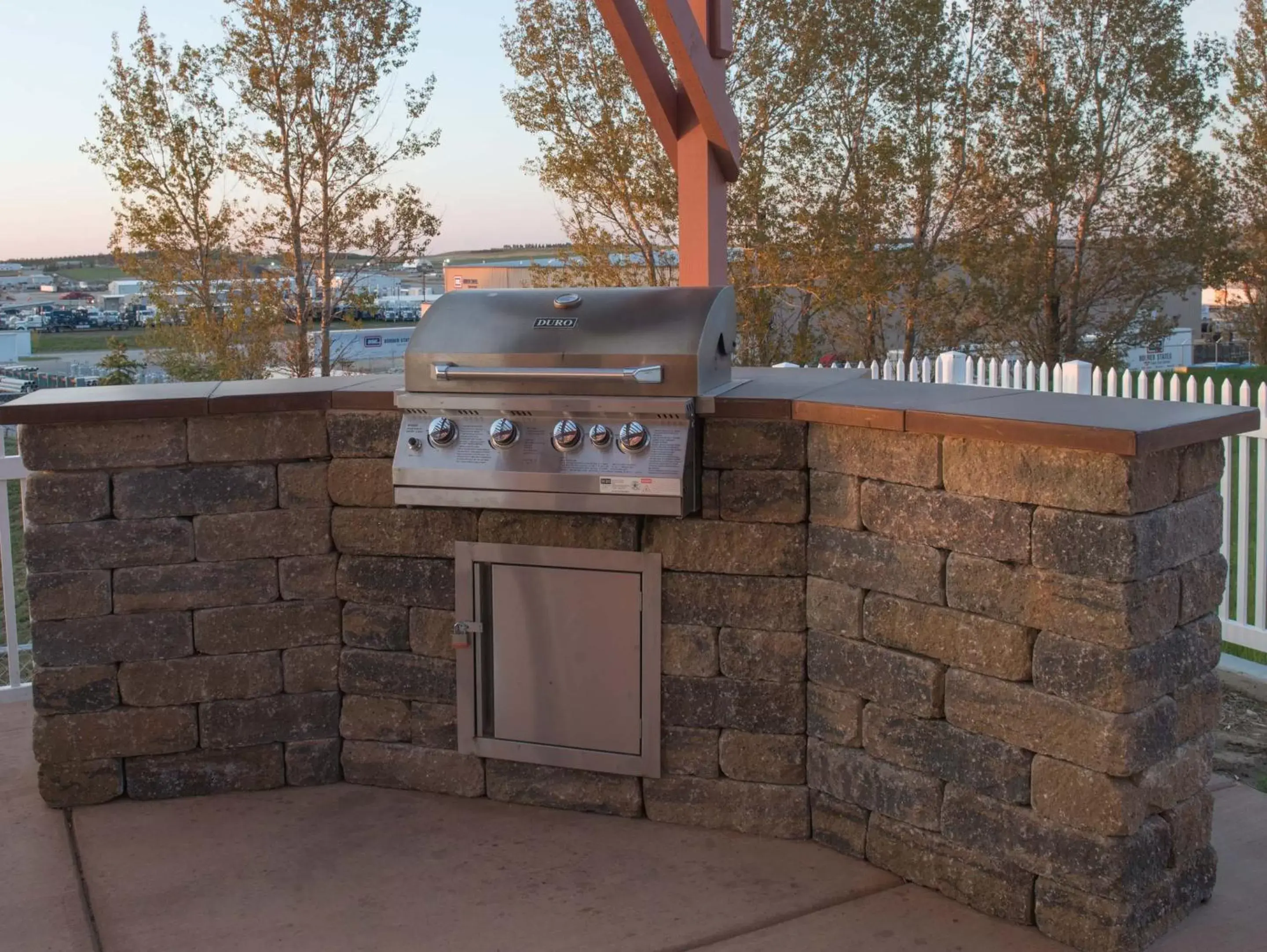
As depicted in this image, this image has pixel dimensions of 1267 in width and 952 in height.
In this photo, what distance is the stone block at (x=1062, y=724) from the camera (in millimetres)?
2604

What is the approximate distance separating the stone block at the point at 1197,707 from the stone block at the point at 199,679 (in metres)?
2.53

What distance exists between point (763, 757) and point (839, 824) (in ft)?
0.87

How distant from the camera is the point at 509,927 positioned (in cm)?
292

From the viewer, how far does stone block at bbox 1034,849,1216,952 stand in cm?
267

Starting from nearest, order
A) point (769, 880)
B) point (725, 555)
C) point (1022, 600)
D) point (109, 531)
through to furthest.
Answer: point (1022, 600)
point (769, 880)
point (725, 555)
point (109, 531)

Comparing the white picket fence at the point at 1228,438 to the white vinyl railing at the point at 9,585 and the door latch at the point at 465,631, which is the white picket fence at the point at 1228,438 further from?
the white vinyl railing at the point at 9,585

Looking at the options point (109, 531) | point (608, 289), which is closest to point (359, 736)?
point (109, 531)

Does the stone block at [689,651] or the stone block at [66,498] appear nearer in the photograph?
the stone block at [689,651]

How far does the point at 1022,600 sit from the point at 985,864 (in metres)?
0.66

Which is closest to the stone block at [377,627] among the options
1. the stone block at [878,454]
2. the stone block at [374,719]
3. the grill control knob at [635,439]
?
the stone block at [374,719]

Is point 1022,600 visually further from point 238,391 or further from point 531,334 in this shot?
point 238,391

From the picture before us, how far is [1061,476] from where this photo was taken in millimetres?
2639

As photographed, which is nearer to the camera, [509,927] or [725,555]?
[509,927]

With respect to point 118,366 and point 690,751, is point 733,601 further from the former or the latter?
point 118,366
